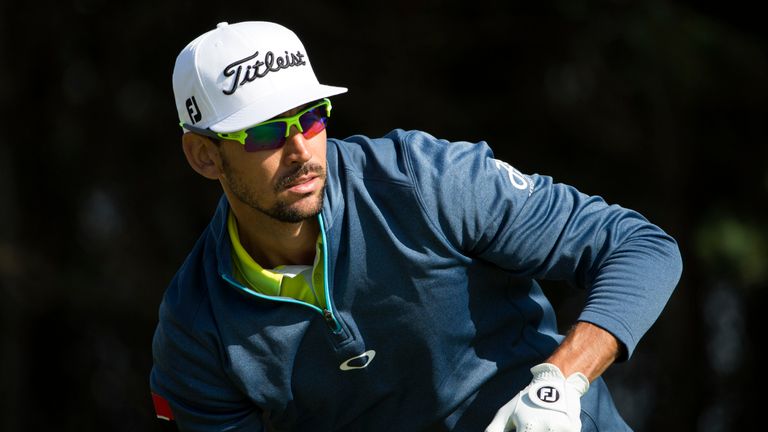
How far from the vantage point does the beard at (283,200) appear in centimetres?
344

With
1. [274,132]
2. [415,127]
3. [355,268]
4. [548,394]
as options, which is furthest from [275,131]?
[415,127]

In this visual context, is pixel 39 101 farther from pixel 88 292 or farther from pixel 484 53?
pixel 484 53

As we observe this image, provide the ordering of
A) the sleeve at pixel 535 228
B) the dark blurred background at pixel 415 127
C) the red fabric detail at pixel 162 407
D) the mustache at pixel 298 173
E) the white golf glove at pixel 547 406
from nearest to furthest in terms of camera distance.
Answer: the white golf glove at pixel 547 406
the sleeve at pixel 535 228
the mustache at pixel 298 173
the red fabric detail at pixel 162 407
the dark blurred background at pixel 415 127

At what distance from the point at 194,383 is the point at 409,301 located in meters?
0.69

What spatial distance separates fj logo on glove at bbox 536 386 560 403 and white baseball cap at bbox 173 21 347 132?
1030 mm

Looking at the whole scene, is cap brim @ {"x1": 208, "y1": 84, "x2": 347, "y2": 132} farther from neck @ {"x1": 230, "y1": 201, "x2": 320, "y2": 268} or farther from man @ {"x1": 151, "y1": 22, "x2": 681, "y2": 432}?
neck @ {"x1": 230, "y1": 201, "x2": 320, "y2": 268}

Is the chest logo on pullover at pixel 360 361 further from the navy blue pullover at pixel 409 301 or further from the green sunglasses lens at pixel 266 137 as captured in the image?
the green sunglasses lens at pixel 266 137

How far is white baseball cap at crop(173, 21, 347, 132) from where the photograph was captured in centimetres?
345

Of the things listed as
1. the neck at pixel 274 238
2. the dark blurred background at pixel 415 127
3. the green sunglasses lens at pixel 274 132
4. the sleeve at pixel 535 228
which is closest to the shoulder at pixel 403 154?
the sleeve at pixel 535 228

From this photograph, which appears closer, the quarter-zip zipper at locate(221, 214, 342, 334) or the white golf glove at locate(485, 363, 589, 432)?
the white golf glove at locate(485, 363, 589, 432)

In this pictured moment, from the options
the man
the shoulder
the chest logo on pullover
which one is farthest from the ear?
the chest logo on pullover

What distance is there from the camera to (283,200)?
11.4 feet

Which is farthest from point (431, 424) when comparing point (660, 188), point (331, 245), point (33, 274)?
point (33, 274)

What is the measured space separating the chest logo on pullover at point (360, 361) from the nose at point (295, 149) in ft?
1.90
